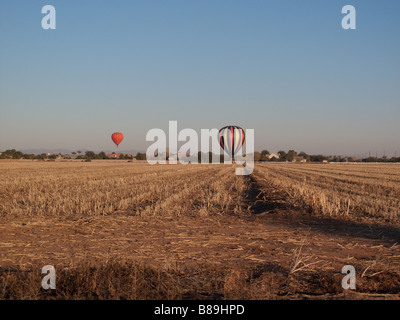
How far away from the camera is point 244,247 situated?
7.46 metres

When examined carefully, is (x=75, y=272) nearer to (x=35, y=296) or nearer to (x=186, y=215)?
(x=35, y=296)

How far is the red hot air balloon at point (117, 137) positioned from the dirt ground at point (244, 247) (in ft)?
195

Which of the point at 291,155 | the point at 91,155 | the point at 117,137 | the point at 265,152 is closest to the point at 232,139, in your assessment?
the point at 117,137

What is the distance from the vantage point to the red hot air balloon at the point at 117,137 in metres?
69.0

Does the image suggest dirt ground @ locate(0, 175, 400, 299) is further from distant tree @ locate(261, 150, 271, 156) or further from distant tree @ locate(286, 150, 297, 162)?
distant tree @ locate(261, 150, 271, 156)

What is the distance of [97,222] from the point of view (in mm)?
9961

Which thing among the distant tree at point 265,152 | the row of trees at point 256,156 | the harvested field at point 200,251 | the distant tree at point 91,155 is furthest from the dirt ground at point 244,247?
the distant tree at point 265,152

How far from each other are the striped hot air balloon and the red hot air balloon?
2653 centimetres

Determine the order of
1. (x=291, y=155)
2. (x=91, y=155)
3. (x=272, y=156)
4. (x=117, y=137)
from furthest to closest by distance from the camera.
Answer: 1. (x=272, y=156)
2. (x=291, y=155)
3. (x=91, y=155)
4. (x=117, y=137)

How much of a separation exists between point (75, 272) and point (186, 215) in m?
6.36

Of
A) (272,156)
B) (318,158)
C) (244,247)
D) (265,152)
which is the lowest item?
(244,247)

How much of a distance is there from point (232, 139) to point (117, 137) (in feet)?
96.6

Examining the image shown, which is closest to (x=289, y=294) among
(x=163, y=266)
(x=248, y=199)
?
(x=163, y=266)

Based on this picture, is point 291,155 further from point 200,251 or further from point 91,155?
point 200,251
